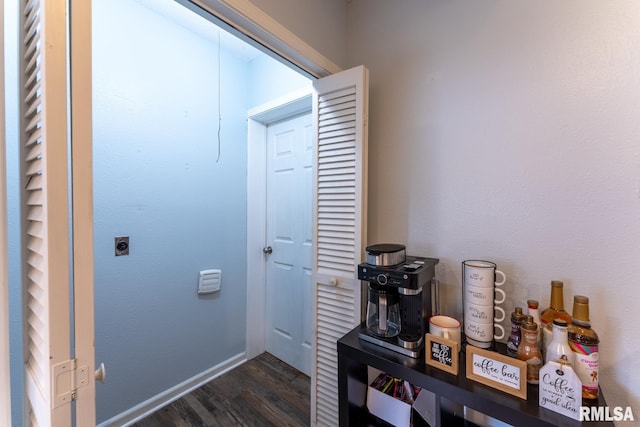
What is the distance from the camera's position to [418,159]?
1232mm

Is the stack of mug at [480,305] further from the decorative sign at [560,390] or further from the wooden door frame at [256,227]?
the wooden door frame at [256,227]

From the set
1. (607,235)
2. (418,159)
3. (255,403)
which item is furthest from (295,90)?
(255,403)

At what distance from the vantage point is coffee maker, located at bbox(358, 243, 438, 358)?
940 millimetres

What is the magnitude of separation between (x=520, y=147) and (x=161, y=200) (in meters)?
1.91

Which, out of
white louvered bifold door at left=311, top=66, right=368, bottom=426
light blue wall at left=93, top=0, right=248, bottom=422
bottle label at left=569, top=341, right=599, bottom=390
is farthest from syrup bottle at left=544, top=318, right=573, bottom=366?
light blue wall at left=93, top=0, right=248, bottom=422

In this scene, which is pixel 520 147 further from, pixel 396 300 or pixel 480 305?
pixel 396 300

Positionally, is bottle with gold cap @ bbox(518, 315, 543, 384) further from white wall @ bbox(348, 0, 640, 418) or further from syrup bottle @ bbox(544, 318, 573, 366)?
white wall @ bbox(348, 0, 640, 418)

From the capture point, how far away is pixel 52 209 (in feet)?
1.84

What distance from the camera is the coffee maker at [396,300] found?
0.94 metres

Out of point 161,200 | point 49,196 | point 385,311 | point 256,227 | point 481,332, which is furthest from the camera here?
point 256,227

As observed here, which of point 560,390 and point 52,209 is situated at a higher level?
point 52,209

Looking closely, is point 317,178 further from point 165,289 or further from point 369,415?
point 165,289

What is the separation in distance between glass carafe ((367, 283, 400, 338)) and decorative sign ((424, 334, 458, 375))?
149 millimetres

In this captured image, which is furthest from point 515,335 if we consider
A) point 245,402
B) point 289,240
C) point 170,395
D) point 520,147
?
point 170,395
